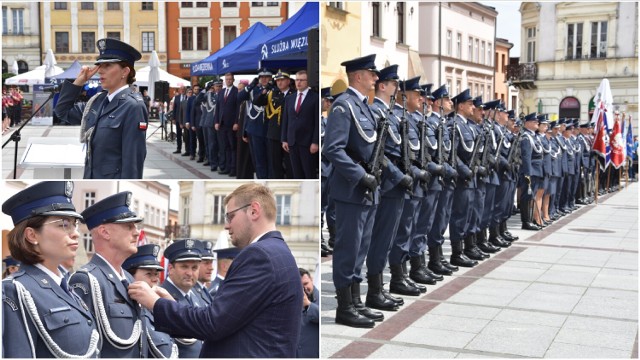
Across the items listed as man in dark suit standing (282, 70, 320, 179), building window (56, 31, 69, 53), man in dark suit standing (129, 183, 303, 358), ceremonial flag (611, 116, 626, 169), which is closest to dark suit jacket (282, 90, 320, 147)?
man in dark suit standing (282, 70, 320, 179)

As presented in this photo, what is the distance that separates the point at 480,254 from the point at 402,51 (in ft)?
59.8

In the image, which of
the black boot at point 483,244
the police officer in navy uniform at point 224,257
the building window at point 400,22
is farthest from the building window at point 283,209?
the building window at point 400,22

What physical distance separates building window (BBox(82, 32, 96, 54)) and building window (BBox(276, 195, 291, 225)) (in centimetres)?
177

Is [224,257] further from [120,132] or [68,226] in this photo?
[68,226]

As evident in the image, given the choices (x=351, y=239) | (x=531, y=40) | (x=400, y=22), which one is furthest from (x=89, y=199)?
(x=531, y=40)

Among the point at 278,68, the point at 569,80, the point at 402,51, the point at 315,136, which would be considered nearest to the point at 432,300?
the point at 315,136

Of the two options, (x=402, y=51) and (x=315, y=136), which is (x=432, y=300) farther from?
(x=402, y=51)

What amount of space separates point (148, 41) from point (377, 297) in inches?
115

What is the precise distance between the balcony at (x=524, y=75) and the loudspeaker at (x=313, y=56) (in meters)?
42.9

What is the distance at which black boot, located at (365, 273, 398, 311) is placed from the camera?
7.61m

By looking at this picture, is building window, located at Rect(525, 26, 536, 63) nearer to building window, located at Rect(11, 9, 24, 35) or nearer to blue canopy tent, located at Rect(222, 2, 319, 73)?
blue canopy tent, located at Rect(222, 2, 319, 73)

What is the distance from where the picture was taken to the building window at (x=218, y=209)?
3.81m

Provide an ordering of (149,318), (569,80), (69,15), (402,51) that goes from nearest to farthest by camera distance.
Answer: (149,318) → (69,15) → (402,51) → (569,80)

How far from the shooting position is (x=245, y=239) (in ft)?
10.8
